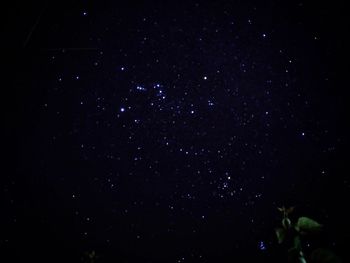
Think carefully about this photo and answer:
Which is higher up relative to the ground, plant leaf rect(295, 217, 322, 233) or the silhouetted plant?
plant leaf rect(295, 217, 322, 233)

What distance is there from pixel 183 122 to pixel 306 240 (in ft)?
1.96

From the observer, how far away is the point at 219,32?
1083 mm

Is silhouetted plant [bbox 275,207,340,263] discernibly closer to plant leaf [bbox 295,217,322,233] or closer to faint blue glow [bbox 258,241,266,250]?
plant leaf [bbox 295,217,322,233]

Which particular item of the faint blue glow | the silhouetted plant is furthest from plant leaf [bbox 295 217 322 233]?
the faint blue glow

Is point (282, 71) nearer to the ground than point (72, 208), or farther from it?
farther from it

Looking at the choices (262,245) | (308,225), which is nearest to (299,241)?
(308,225)

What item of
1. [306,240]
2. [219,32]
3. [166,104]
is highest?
[219,32]

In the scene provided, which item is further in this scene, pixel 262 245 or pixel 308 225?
pixel 262 245

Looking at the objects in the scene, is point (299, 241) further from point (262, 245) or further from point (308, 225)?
point (262, 245)

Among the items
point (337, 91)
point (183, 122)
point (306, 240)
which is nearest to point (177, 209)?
point (183, 122)

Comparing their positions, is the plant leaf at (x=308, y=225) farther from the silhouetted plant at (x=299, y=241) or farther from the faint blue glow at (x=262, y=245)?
the faint blue glow at (x=262, y=245)

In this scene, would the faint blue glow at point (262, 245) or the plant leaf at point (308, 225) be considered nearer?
the plant leaf at point (308, 225)

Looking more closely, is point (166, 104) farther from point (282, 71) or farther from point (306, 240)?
point (306, 240)

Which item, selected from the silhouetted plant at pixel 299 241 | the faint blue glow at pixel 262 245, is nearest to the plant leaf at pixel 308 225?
the silhouetted plant at pixel 299 241
